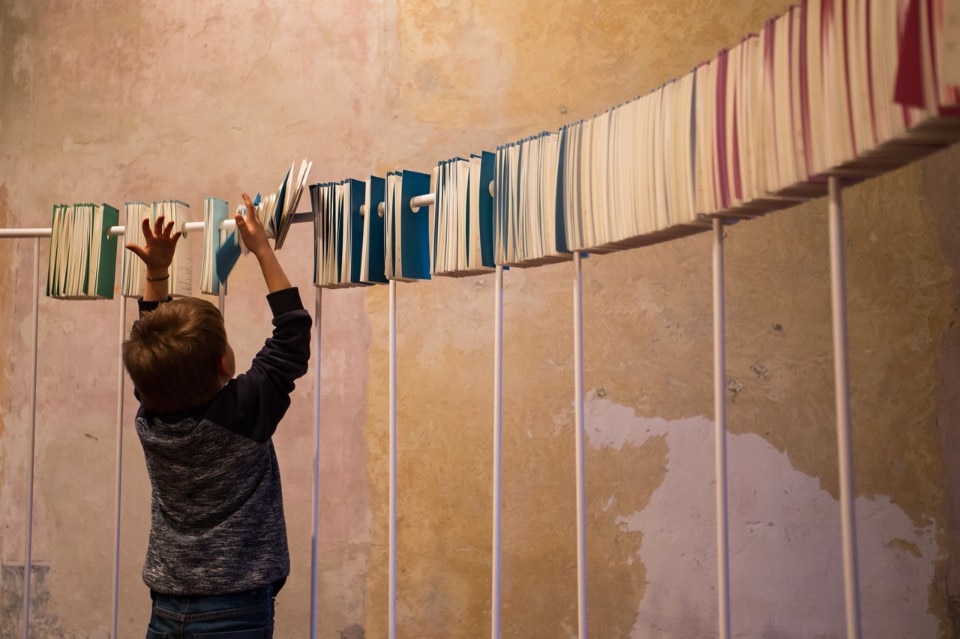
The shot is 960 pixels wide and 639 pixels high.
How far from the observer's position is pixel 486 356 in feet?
9.78

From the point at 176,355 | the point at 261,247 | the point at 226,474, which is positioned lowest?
the point at 226,474

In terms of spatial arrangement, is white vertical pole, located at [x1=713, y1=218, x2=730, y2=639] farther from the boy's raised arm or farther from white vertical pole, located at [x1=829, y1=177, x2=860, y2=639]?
the boy's raised arm

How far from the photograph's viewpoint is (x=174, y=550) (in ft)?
5.25

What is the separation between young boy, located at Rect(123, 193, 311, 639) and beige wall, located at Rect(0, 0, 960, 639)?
1.41m

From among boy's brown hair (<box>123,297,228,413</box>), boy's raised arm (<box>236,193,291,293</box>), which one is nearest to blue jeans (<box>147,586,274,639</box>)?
boy's brown hair (<box>123,297,228,413</box>)

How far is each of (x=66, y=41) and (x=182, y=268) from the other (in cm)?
194

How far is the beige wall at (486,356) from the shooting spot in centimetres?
266

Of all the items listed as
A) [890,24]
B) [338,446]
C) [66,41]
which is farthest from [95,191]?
[890,24]

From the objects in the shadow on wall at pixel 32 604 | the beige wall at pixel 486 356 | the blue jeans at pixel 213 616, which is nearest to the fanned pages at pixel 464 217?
the blue jeans at pixel 213 616

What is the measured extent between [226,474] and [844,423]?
1072 millimetres

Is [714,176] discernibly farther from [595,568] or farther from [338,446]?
[338,446]

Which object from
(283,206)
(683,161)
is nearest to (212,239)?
(283,206)

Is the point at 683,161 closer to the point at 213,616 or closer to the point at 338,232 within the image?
the point at 338,232

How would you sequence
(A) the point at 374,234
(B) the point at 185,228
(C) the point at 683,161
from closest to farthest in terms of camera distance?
(C) the point at 683,161, (A) the point at 374,234, (B) the point at 185,228
